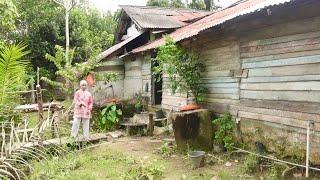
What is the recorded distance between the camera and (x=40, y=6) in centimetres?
2288

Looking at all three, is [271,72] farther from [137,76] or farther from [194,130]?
[137,76]

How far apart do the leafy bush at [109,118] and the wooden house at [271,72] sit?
16.1 ft

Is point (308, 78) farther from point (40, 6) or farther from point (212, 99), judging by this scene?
point (40, 6)

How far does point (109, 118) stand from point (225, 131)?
568 cm

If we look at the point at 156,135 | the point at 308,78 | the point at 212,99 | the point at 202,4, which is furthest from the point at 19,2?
the point at 308,78

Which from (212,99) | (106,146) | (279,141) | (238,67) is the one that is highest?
(238,67)

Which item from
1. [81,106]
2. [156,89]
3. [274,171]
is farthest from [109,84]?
[274,171]

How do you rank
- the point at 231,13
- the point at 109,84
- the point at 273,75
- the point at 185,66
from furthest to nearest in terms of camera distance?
the point at 109,84 → the point at 231,13 → the point at 185,66 → the point at 273,75

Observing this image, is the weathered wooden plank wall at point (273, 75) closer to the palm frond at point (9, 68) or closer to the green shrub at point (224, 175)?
the green shrub at point (224, 175)

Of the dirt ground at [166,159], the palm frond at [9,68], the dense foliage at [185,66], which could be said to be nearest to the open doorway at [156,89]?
the dirt ground at [166,159]

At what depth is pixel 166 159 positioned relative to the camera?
8203mm

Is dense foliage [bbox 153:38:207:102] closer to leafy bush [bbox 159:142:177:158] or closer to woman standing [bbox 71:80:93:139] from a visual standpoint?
leafy bush [bbox 159:142:177:158]

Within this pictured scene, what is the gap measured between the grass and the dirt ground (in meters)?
0.29

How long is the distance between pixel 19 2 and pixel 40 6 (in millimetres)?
1286
